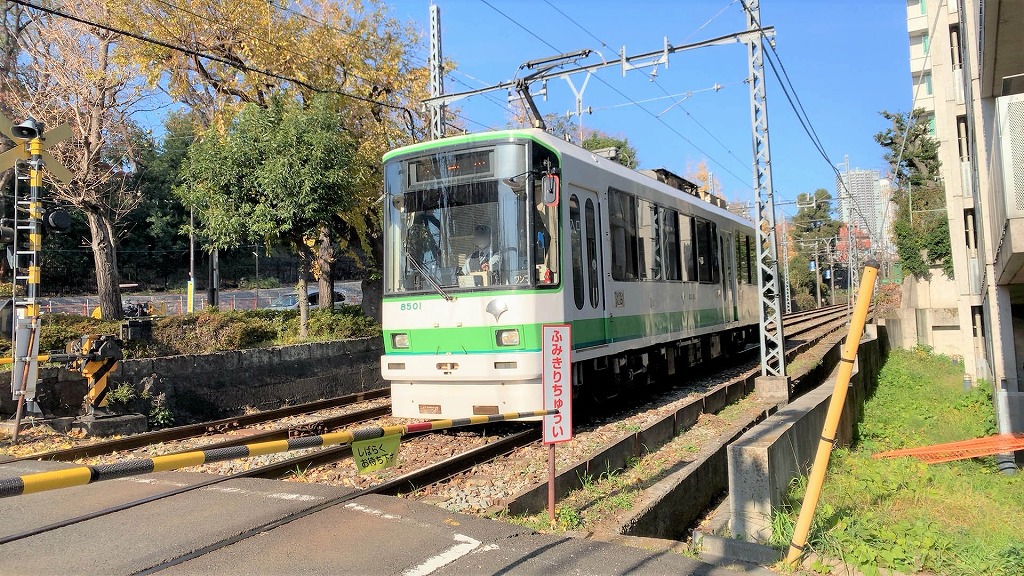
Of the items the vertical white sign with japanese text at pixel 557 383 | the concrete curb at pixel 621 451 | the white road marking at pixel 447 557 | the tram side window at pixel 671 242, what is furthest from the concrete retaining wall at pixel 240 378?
the white road marking at pixel 447 557

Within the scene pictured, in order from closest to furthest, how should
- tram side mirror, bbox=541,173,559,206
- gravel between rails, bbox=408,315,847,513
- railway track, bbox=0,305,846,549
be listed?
railway track, bbox=0,305,846,549 → gravel between rails, bbox=408,315,847,513 → tram side mirror, bbox=541,173,559,206

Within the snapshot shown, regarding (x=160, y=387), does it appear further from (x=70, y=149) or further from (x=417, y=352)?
(x=70, y=149)

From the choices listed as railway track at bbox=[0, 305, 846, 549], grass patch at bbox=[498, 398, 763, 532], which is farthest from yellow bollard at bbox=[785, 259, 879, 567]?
railway track at bbox=[0, 305, 846, 549]

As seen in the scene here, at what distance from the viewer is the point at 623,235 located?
410 inches

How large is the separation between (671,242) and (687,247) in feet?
3.11

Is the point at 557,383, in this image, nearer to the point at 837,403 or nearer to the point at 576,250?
the point at 837,403

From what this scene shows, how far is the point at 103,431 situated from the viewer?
9234 mm

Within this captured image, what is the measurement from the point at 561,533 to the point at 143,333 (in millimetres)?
9332

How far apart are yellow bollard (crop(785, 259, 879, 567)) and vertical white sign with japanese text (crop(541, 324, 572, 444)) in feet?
6.09

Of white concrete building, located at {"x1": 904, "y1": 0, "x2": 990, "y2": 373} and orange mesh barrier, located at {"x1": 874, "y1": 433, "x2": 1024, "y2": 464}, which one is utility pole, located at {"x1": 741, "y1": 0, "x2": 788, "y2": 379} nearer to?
orange mesh barrier, located at {"x1": 874, "y1": 433, "x2": 1024, "y2": 464}

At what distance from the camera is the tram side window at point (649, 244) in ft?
36.3

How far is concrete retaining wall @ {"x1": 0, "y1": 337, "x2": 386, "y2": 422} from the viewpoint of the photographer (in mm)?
A: 10062

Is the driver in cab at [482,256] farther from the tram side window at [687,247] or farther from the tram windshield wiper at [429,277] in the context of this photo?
the tram side window at [687,247]

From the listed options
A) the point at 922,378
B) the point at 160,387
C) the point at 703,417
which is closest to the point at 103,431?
the point at 160,387
